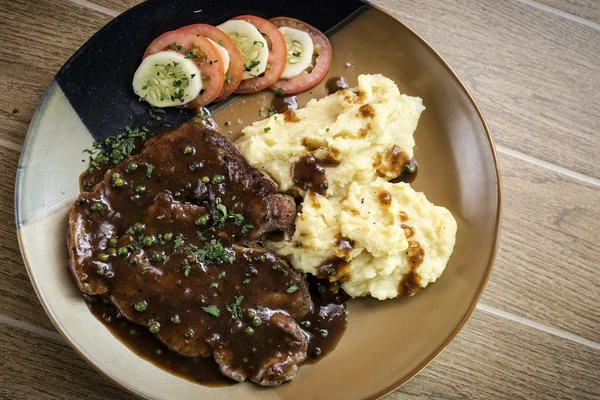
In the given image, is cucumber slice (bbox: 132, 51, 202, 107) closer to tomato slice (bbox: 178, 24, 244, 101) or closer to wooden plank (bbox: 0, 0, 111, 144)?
tomato slice (bbox: 178, 24, 244, 101)

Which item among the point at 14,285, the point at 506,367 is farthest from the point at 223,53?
the point at 506,367

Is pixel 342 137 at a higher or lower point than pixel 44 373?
higher

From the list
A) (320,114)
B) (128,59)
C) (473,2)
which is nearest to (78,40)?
(128,59)

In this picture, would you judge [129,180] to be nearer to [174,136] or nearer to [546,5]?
[174,136]

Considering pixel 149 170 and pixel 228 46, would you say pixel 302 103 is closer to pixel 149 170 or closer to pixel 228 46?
pixel 228 46

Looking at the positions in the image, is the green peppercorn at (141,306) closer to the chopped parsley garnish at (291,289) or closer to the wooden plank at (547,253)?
the chopped parsley garnish at (291,289)

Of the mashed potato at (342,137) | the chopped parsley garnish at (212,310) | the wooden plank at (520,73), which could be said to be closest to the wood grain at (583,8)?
the wooden plank at (520,73)
